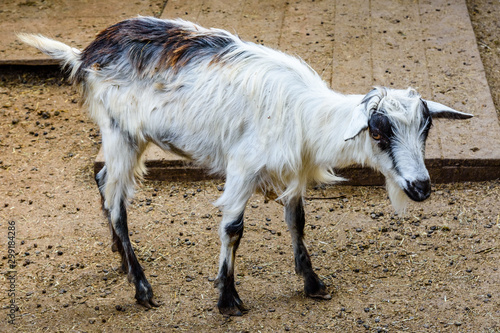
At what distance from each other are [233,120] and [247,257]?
1.20 metres

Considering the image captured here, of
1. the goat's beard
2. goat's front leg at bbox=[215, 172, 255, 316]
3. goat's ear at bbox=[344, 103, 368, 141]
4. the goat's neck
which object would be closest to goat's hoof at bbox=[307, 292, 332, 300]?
goat's front leg at bbox=[215, 172, 255, 316]

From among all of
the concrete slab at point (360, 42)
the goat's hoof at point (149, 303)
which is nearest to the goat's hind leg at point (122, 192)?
the goat's hoof at point (149, 303)

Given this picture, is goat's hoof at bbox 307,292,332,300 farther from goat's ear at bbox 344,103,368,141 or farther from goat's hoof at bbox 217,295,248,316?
goat's ear at bbox 344,103,368,141

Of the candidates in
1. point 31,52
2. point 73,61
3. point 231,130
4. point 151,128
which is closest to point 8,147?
point 31,52

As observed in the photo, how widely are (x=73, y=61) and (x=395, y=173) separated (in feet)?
7.25

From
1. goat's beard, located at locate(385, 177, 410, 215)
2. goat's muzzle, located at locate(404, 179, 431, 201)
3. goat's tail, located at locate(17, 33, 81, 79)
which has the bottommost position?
goat's beard, located at locate(385, 177, 410, 215)

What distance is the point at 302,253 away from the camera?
4.04 metres

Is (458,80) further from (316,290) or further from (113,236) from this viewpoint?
(113,236)

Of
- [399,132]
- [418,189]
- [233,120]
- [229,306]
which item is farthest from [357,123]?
[229,306]

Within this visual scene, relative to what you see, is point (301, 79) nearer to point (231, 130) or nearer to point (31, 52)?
point (231, 130)

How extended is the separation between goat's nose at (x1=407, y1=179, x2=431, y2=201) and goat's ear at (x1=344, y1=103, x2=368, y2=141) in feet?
1.24

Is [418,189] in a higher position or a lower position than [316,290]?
higher

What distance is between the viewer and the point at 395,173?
3.30 m

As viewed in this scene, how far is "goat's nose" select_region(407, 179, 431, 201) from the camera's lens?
3176mm
